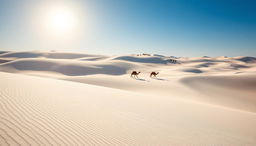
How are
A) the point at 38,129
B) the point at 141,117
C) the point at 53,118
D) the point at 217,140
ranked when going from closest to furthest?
the point at 38,129, the point at 53,118, the point at 217,140, the point at 141,117

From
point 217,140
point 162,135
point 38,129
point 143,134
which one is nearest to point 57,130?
point 38,129

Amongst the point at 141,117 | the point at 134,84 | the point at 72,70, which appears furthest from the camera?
the point at 72,70

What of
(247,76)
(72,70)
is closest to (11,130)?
(247,76)

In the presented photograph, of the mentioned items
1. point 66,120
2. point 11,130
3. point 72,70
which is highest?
point 11,130

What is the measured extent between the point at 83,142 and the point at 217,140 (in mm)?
2845

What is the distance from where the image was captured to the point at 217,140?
305 cm

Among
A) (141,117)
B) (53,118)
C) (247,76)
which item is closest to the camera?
(53,118)

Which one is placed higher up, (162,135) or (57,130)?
(57,130)

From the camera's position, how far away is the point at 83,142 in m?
2.18

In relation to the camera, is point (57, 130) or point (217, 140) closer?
point (57, 130)

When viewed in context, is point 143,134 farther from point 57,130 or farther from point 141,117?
point 57,130

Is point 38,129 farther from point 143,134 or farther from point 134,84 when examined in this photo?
point 134,84

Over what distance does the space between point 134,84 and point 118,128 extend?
33.2 ft

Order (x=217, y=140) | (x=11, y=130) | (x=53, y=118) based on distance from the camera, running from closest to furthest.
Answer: (x=11, y=130)
(x=53, y=118)
(x=217, y=140)
